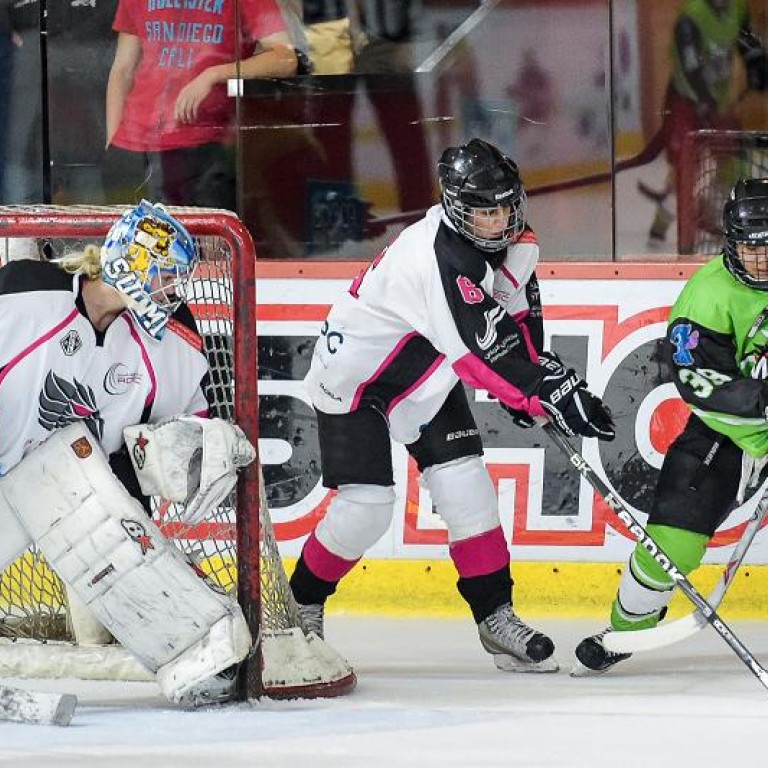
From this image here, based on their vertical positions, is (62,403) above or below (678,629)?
above

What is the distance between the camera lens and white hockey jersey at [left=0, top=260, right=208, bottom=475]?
3.97m

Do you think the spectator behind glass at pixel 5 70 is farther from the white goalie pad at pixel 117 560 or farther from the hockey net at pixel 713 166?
the white goalie pad at pixel 117 560

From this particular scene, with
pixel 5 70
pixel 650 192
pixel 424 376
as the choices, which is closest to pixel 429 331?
pixel 424 376

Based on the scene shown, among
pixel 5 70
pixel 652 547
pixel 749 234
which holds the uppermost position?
pixel 5 70

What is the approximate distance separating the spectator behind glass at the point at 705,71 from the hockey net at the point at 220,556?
1.66m

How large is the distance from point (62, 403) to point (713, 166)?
93.6 inches

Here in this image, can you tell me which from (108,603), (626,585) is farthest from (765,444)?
(108,603)

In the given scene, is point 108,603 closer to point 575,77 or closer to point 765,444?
point 765,444

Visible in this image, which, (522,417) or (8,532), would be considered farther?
(522,417)

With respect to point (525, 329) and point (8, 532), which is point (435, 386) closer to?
point (525, 329)

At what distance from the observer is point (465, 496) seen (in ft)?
15.4

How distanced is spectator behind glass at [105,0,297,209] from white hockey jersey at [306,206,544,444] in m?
1.34

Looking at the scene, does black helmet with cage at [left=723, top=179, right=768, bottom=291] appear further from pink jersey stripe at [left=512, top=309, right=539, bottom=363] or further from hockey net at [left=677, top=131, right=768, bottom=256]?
hockey net at [left=677, top=131, right=768, bottom=256]

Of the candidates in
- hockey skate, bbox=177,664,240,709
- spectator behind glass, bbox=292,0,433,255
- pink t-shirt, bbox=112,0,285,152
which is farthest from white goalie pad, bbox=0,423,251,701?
pink t-shirt, bbox=112,0,285,152
